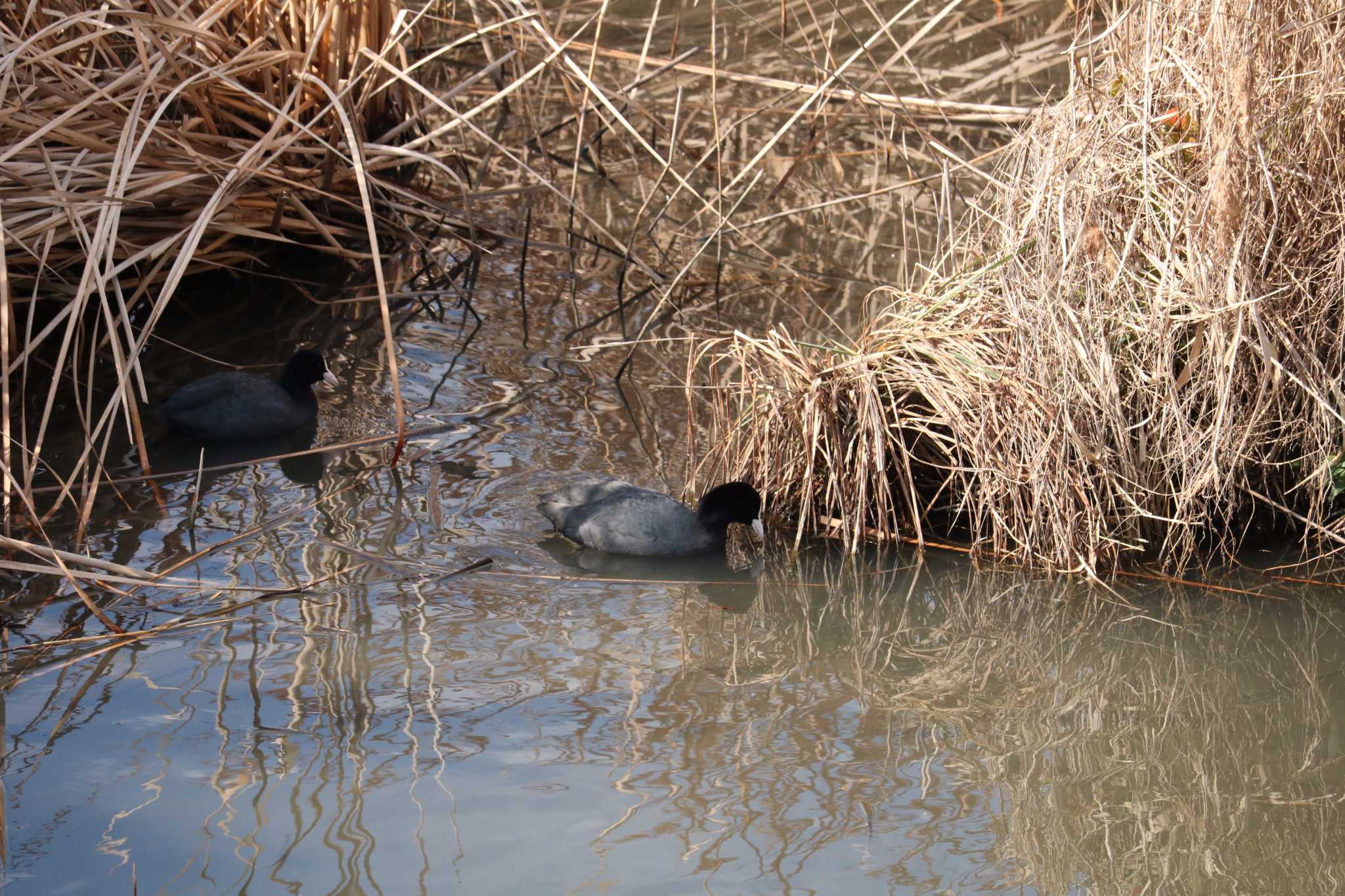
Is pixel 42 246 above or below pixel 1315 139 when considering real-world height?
below

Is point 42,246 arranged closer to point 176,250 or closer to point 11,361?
point 11,361

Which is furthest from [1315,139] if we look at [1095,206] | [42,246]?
[42,246]

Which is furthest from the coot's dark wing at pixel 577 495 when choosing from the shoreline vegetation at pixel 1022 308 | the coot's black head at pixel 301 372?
the coot's black head at pixel 301 372

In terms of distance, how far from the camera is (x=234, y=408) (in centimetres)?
542

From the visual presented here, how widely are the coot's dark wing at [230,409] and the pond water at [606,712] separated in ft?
0.84

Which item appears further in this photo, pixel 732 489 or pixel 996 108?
pixel 996 108

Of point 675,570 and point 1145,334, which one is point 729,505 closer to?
point 675,570

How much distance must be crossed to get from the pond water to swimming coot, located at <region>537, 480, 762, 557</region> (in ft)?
0.29

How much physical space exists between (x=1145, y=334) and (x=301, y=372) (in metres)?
3.24

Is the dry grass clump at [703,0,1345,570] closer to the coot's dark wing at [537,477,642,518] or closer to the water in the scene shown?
the water

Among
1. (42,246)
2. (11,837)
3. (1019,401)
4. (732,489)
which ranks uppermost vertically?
(42,246)

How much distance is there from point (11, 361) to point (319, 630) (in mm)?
2221

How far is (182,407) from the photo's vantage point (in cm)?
540

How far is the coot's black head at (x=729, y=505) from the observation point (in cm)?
463
